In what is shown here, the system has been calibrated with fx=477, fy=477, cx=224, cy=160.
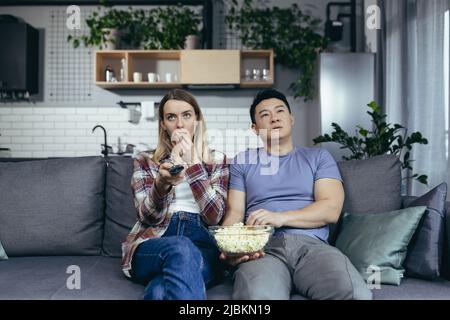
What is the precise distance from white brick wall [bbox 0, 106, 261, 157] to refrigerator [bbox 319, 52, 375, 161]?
106cm

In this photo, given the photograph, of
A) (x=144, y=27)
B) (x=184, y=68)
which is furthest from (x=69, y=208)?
(x=144, y=27)

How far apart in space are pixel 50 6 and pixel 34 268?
13.3 feet

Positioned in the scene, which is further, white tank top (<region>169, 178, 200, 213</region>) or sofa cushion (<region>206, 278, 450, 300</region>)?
white tank top (<region>169, 178, 200, 213</region>)

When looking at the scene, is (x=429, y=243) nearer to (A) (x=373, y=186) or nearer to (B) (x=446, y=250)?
(B) (x=446, y=250)

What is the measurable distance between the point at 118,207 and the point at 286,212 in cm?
78

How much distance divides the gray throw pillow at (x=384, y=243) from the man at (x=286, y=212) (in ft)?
0.38

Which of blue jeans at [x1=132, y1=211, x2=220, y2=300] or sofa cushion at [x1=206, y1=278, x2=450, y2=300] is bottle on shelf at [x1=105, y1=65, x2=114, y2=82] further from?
sofa cushion at [x1=206, y1=278, x2=450, y2=300]

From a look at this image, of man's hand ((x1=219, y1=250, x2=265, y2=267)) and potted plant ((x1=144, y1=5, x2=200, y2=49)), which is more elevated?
potted plant ((x1=144, y1=5, x2=200, y2=49))

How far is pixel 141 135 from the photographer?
16.8 ft

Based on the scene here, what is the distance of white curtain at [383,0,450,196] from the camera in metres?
3.06

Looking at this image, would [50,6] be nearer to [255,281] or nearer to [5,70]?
[5,70]

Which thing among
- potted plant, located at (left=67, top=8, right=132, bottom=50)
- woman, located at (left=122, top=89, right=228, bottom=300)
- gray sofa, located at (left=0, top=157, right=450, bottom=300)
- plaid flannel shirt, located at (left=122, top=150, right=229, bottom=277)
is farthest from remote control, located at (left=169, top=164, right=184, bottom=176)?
potted plant, located at (left=67, top=8, right=132, bottom=50)

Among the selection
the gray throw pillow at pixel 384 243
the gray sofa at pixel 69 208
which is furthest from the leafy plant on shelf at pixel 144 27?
the gray throw pillow at pixel 384 243

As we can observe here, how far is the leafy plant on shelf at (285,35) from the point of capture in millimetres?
4844
